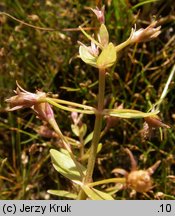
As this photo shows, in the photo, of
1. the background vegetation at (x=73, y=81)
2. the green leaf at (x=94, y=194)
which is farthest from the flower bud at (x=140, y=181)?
the background vegetation at (x=73, y=81)

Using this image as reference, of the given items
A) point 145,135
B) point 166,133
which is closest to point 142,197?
point 166,133

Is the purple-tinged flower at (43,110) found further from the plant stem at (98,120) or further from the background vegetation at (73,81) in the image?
the background vegetation at (73,81)

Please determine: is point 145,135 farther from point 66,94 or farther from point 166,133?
point 66,94

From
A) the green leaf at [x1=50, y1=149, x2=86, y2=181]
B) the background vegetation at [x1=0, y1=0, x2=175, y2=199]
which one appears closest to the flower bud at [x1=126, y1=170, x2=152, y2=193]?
the green leaf at [x1=50, y1=149, x2=86, y2=181]

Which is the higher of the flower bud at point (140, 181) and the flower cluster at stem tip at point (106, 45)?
the flower cluster at stem tip at point (106, 45)

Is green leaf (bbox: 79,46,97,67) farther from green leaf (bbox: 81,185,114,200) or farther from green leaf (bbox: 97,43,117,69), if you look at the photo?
green leaf (bbox: 81,185,114,200)

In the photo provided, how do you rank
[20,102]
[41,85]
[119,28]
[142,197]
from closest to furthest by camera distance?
[20,102] → [142,197] → [119,28] → [41,85]
